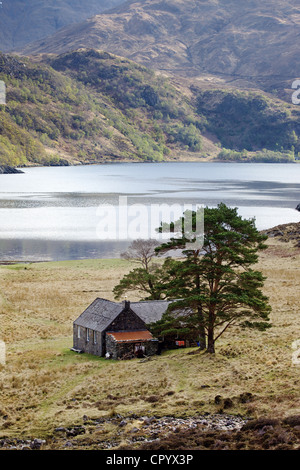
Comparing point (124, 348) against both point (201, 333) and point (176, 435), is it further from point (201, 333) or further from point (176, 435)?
point (176, 435)

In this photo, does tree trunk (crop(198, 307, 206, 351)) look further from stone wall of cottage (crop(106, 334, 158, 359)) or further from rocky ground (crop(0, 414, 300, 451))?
rocky ground (crop(0, 414, 300, 451))

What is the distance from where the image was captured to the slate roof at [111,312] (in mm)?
44219

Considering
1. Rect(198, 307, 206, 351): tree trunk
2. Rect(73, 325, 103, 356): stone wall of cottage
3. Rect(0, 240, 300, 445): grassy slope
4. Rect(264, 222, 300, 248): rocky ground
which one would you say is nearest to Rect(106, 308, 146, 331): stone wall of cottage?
Rect(73, 325, 103, 356): stone wall of cottage

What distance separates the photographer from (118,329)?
1730 inches

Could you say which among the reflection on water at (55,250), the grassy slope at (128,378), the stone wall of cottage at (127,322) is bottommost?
the grassy slope at (128,378)

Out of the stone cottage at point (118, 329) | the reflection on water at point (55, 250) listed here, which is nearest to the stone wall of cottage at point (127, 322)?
the stone cottage at point (118, 329)

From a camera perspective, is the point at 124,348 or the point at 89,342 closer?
the point at 124,348

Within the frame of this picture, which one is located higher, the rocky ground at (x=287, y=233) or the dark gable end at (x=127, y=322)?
the rocky ground at (x=287, y=233)

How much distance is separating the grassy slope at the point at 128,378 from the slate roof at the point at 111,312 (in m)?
2.34

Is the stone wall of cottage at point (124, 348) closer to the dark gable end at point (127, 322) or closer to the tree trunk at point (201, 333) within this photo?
the dark gable end at point (127, 322)

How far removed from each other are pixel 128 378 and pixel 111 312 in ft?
26.5

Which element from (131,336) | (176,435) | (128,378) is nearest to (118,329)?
(131,336)

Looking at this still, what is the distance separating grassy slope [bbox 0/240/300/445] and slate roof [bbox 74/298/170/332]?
234 cm

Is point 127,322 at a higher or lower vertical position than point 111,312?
lower
